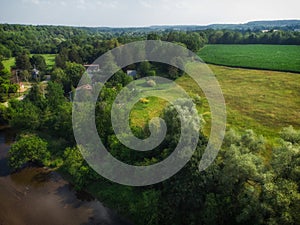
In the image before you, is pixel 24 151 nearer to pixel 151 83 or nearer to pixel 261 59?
pixel 151 83

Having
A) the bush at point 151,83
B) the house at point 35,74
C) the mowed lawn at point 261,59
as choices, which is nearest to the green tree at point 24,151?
the bush at point 151,83

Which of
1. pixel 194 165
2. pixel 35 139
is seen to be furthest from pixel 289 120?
pixel 35 139

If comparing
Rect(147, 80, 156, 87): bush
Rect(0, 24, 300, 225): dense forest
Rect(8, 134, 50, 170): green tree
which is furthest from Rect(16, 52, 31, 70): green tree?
Rect(8, 134, 50, 170): green tree

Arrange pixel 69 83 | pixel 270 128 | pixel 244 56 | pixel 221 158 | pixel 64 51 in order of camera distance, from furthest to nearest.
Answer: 1. pixel 244 56
2. pixel 64 51
3. pixel 69 83
4. pixel 270 128
5. pixel 221 158

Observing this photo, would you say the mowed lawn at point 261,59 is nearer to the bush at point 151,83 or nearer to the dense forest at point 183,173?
the bush at point 151,83

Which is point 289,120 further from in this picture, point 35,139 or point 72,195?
point 35,139

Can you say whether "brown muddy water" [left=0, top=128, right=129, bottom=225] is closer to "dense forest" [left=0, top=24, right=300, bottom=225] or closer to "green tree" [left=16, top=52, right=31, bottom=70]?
"dense forest" [left=0, top=24, right=300, bottom=225]
